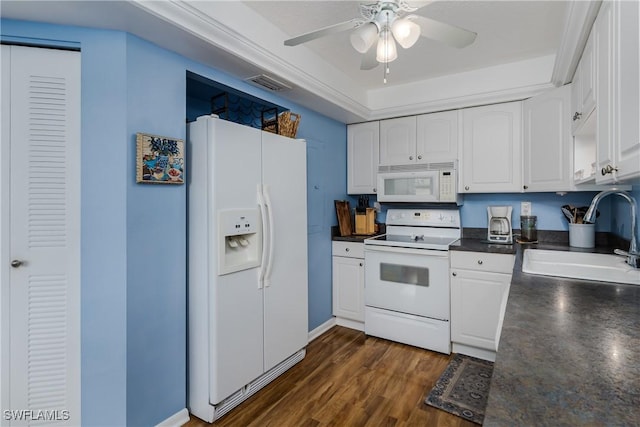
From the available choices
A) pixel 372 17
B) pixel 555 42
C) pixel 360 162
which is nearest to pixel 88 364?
pixel 372 17

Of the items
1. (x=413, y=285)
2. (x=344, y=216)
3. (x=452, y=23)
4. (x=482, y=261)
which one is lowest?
(x=413, y=285)

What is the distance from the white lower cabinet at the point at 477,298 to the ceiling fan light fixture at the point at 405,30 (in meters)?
1.80

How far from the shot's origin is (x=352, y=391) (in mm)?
2238

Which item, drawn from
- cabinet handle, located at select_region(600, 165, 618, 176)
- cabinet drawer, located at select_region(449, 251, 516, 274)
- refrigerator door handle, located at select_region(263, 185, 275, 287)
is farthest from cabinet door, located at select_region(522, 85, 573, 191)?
refrigerator door handle, located at select_region(263, 185, 275, 287)

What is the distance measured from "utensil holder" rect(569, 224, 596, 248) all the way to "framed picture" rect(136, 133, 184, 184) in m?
2.99

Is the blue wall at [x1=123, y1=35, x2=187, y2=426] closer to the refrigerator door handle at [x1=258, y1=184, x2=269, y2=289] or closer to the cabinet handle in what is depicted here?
the refrigerator door handle at [x1=258, y1=184, x2=269, y2=289]

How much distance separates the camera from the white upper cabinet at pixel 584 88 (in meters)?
1.59

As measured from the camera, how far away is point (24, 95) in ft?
5.22

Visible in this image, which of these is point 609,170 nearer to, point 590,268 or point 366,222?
point 590,268

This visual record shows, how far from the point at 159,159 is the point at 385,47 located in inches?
55.0

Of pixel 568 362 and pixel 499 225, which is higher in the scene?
pixel 499 225

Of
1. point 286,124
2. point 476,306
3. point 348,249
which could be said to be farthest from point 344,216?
point 476,306

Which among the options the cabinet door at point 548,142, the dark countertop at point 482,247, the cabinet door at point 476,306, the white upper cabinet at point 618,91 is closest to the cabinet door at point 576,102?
the cabinet door at point 548,142

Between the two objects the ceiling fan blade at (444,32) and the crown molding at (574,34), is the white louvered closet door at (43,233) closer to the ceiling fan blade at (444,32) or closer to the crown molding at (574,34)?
the ceiling fan blade at (444,32)
